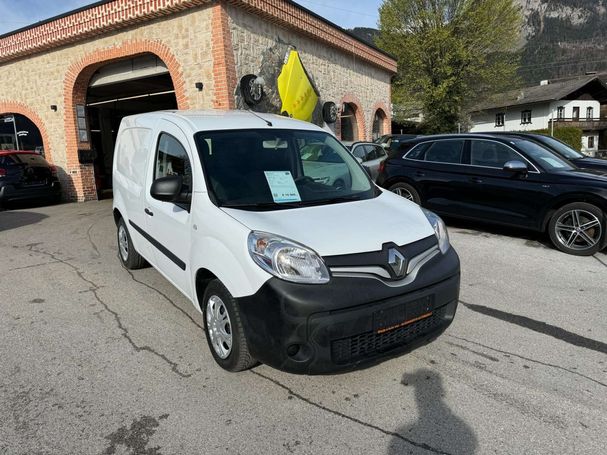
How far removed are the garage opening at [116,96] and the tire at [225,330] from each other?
9651 millimetres

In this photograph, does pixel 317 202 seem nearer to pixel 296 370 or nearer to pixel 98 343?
pixel 296 370

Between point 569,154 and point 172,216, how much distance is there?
792 cm

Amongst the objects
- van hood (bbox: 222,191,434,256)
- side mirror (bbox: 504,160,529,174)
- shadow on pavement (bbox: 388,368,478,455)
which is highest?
side mirror (bbox: 504,160,529,174)

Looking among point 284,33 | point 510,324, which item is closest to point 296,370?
point 510,324

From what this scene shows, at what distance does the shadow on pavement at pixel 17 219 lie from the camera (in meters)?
9.05

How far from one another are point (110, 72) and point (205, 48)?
4231 mm

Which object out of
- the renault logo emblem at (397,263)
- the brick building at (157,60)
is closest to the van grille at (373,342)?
the renault logo emblem at (397,263)

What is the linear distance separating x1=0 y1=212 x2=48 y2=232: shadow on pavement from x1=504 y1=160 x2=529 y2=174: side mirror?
9352 mm

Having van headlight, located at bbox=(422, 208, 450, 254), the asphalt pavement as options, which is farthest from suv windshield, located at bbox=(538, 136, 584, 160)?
van headlight, located at bbox=(422, 208, 450, 254)

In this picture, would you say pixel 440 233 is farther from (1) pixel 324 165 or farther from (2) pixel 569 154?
(2) pixel 569 154

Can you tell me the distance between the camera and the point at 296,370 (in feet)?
8.32

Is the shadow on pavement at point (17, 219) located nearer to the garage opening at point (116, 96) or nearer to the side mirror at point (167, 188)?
the garage opening at point (116, 96)

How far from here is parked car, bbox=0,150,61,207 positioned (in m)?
10.6

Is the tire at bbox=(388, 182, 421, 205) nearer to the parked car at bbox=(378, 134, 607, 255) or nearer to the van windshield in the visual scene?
the parked car at bbox=(378, 134, 607, 255)
